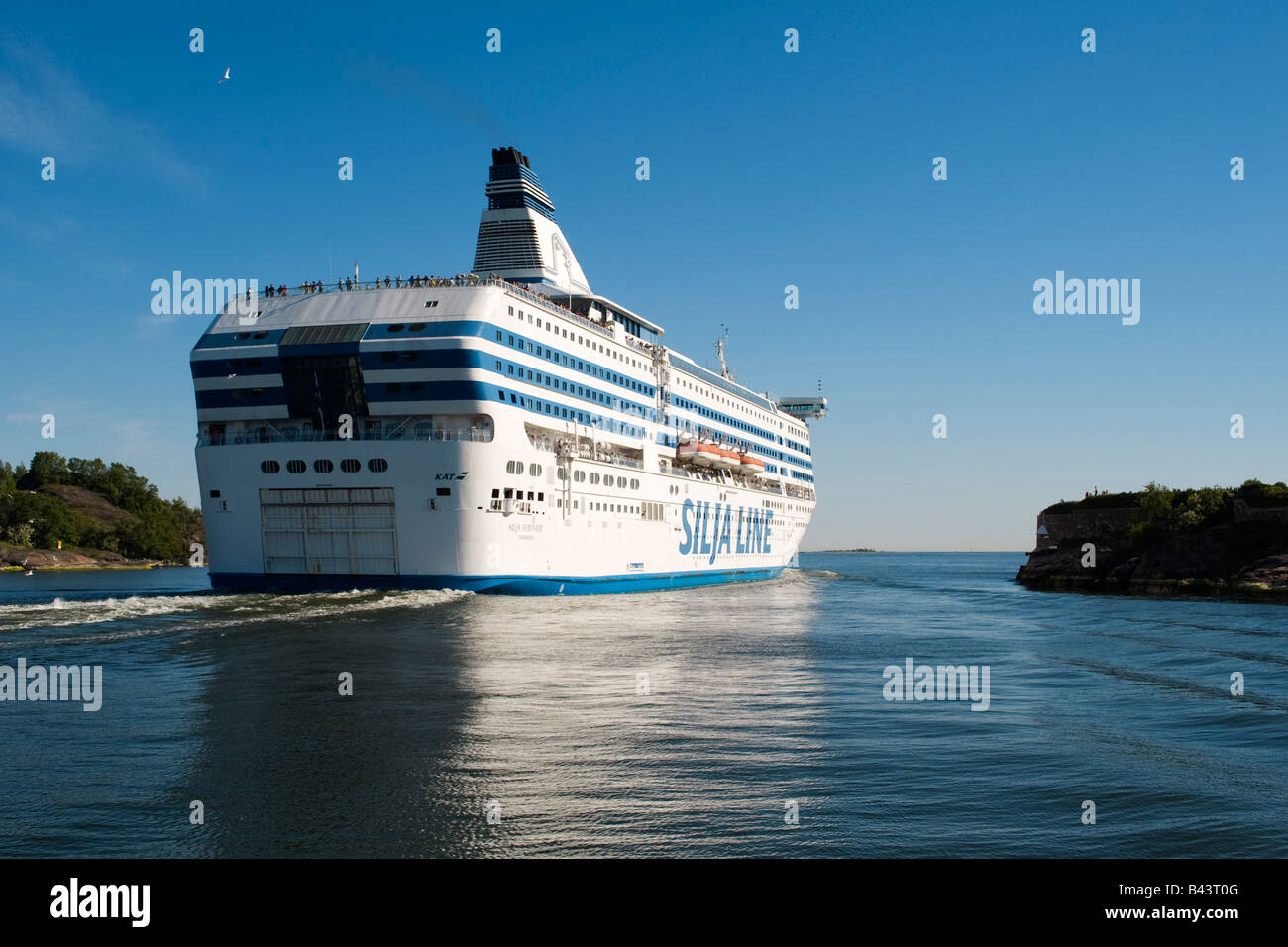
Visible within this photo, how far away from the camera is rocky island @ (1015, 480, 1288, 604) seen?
55.7 meters

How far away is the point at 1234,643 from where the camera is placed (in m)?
30.4

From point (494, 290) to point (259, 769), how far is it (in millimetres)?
31108

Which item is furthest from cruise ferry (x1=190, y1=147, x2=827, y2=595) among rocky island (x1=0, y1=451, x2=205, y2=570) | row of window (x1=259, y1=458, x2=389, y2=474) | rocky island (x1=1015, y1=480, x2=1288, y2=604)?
rocky island (x1=0, y1=451, x2=205, y2=570)

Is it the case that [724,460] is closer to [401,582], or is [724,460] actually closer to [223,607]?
[401,582]

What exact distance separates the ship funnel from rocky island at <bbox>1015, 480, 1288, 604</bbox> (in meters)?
43.8

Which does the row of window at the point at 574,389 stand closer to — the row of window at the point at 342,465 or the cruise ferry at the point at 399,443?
the cruise ferry at the point at 399,443

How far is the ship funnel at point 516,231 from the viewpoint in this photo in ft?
181

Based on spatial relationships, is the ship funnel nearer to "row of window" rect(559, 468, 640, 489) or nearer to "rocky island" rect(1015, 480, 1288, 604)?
"row of window" rect(559, 468, 640, 489)

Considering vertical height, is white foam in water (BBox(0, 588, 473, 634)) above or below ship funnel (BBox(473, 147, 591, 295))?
below

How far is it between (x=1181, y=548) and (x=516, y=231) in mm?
50068

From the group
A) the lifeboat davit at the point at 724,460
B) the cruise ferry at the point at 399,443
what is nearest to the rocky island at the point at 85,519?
the lifeboat davit at the point at 724,460

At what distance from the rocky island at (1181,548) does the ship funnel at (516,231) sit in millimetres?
43785
